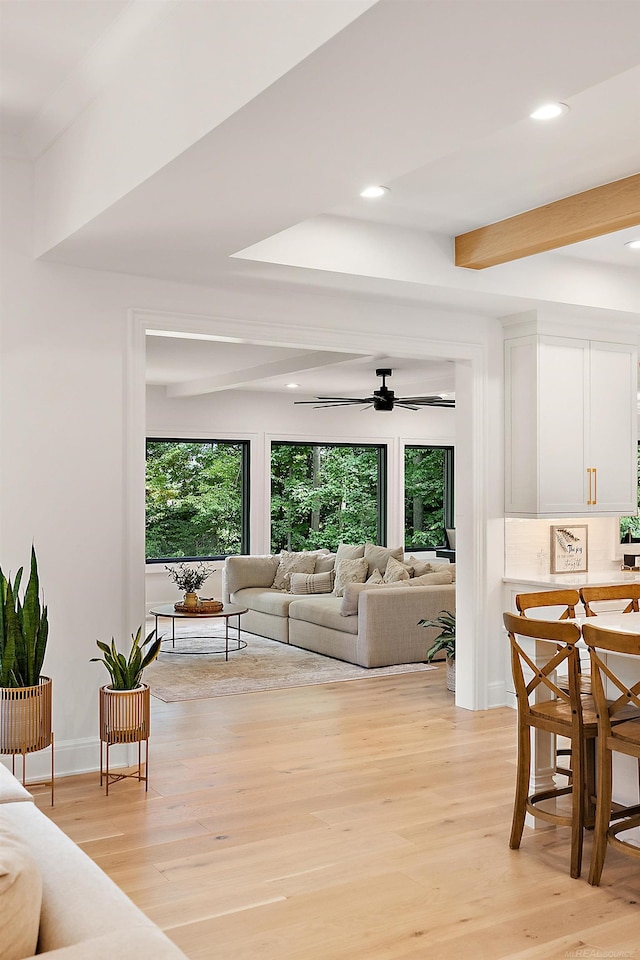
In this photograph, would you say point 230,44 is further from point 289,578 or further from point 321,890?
point 289,578

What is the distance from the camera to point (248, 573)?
30.9 feet

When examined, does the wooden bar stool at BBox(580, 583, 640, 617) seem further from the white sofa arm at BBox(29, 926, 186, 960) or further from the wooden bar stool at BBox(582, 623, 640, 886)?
the white sofa arm at BBox(29, 926, 186, 960)

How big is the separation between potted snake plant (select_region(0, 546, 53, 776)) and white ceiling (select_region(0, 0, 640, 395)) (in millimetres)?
1587

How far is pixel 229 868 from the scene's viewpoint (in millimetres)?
3307

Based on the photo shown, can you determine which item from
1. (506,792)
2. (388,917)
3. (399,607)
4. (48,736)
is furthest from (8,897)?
(399,607)

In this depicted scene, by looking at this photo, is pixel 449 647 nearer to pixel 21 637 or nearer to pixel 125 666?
pixel 125 666

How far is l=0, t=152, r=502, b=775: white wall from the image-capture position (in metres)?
4.25

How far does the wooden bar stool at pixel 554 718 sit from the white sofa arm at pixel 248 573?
5907 millimetres

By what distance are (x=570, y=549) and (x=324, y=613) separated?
7.78 feet

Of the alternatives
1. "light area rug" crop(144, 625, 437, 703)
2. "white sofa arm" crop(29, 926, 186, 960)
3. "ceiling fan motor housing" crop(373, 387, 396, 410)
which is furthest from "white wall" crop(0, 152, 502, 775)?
"ceiling fan motor housing" crop(373, 387, 396, 410)

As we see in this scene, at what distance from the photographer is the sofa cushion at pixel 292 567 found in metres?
9.22

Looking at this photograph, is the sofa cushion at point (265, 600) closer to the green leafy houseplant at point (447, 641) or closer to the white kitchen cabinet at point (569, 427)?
the green leafy houseplant at point (447, 641)

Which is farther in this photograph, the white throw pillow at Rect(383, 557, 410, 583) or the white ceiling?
the white throw pillow at Rect(383, 557, 410, 583)

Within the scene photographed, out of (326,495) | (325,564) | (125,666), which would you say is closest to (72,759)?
(125,666)
